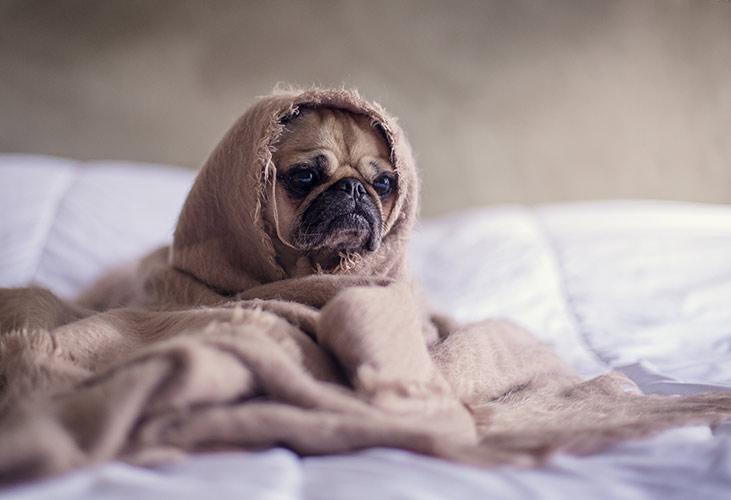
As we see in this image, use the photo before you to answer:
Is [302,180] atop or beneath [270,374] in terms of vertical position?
atop

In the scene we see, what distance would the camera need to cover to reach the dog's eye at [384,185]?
1.36m

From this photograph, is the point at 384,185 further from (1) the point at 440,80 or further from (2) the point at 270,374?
(1) the point at 440,80

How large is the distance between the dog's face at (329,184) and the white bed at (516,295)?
0.54m

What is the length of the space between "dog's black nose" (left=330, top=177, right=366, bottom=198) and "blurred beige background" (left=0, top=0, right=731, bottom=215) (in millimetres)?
1576

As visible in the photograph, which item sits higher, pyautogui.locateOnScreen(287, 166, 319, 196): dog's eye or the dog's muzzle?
pyautogui.locateOnScreen(287, 166, 319, 196): dog's eye

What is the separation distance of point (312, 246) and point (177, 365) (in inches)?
24.0

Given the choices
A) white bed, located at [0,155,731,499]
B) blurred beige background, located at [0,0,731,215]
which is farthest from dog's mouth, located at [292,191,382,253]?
blurred beige background, located at [0,0,731,215]

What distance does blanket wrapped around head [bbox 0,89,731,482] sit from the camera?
26.0 inches

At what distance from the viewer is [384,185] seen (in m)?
1.37

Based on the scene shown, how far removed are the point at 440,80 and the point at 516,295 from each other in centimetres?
136

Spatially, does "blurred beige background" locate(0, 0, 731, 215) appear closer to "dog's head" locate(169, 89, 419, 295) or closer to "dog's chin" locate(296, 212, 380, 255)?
"dog's head" locate(169, 89, 419, 295)

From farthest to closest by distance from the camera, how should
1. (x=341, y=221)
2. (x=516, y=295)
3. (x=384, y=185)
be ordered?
(x=516, y=295), (x=384, y=185), (x=341, y=221)

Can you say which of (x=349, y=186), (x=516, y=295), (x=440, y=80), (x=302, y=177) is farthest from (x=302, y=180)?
(x=440, y=80)

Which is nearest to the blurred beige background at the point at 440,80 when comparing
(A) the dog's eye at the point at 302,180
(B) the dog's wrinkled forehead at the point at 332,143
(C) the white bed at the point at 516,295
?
(C) the white bed at the point at 516,295
